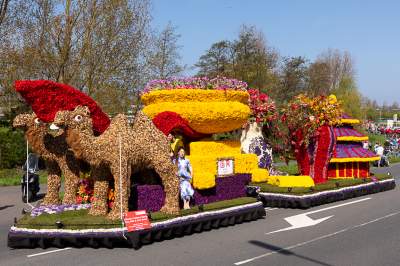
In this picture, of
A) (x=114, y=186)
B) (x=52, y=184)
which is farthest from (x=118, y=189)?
(x=52, y=184)

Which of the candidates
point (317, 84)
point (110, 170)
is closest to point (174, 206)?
point (110, 170)

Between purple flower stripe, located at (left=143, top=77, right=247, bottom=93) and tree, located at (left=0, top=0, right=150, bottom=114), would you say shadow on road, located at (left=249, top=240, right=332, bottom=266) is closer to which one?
purple flower stripe, located at (left=143, top=77, right=247, bottom=93)

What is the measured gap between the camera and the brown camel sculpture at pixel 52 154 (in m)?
12.0

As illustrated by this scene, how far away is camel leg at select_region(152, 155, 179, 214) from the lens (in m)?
10.7

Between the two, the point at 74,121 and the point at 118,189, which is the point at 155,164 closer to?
the point at 118,189

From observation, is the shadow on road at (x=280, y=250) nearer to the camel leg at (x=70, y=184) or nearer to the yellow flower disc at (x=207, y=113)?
the yellow flower disc at (x=207, y=113)

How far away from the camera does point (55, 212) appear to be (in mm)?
11086

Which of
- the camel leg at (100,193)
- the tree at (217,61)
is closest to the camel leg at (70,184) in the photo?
the camel leg at (100,193)

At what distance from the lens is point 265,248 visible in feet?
31.6

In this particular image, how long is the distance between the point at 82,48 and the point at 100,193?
1562 cm

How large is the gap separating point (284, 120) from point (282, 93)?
31.9 m

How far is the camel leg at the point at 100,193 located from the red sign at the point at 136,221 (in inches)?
47.5

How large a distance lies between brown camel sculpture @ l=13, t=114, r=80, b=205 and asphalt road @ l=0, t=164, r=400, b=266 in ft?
5.37

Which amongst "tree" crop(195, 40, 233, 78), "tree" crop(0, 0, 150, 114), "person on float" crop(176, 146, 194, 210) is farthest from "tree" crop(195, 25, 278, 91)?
"person on float" crop(176, 146, 194, 210)
